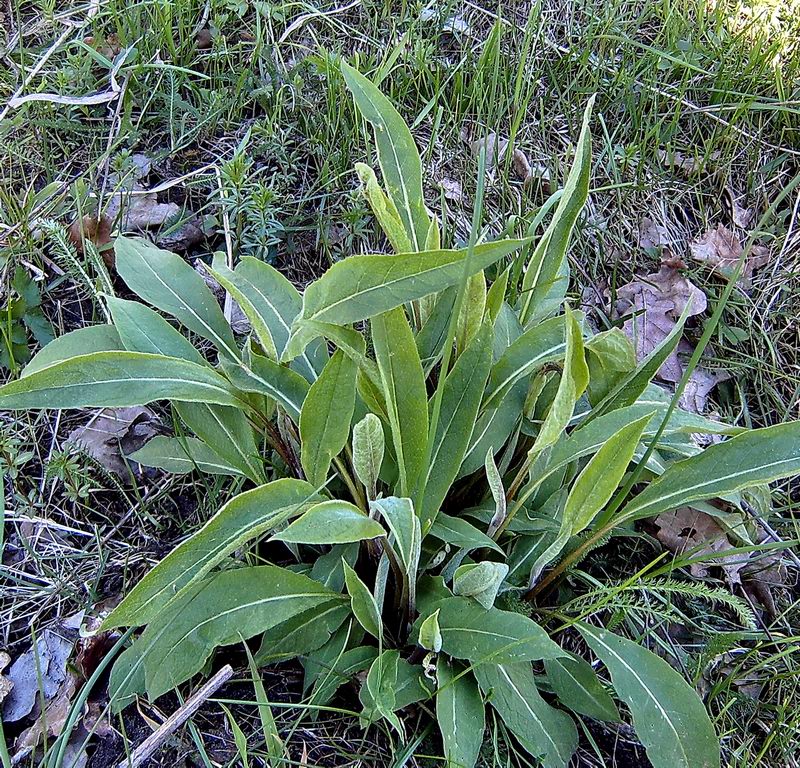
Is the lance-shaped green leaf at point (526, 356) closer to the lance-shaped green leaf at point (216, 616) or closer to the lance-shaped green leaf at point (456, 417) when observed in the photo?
the lance-shaped green leaf at point (456, 417)

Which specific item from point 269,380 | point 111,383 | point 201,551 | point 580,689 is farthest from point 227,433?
point 580,689

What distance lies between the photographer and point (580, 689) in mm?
1428

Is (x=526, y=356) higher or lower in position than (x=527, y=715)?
higher

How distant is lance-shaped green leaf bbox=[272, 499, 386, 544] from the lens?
1.17 m

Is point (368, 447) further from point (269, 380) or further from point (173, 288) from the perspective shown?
point (173, 288)

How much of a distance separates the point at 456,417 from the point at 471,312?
217mm

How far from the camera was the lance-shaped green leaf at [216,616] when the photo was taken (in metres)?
1.30

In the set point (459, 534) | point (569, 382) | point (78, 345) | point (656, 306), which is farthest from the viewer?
point (656, 306)

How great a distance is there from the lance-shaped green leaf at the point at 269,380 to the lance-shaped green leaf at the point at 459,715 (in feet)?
1.79

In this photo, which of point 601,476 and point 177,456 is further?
point 177,456

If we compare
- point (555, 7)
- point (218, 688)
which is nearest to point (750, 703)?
point (218, 688)

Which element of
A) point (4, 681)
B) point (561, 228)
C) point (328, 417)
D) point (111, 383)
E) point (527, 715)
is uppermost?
point (561, 228)

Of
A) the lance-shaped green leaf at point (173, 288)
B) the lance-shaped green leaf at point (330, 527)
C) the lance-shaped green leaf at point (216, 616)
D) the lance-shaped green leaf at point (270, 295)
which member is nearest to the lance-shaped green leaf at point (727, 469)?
the lance-shaped green leaf at point (330, 527)

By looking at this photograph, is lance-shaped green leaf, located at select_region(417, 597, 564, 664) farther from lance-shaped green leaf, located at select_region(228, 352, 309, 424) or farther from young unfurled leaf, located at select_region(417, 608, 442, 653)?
lance-shaped green leaf, located at select_region(228, 352, 309, 424)
